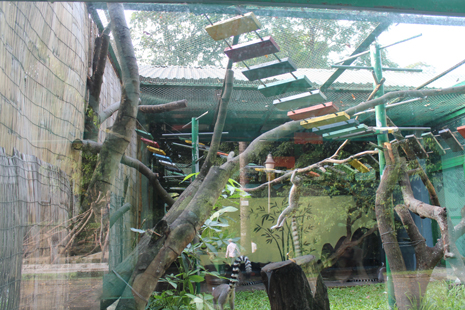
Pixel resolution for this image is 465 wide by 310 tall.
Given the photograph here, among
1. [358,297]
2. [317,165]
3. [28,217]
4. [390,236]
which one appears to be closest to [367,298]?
[358,297]

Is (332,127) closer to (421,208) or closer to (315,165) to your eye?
(315,165)

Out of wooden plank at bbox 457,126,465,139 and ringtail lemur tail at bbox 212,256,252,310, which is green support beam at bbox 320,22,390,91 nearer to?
wooden plank at bbox 457,126,465,139

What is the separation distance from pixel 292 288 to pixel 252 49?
1015 mm

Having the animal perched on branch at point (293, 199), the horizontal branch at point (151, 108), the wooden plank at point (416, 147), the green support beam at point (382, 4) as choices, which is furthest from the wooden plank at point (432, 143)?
the horizontal branch at point (151, 108)

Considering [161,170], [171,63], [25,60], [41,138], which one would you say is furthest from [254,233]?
[25,60]

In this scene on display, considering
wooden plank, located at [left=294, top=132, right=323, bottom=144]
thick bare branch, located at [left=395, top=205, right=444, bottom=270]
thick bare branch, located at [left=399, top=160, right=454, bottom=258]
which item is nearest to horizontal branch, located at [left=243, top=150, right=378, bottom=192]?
wooden plank, located at [left=294, top=132, right=323, bottom=144]

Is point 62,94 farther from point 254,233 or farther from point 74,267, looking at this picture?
point 254,233

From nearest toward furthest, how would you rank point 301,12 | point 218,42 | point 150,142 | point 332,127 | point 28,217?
point 28,217 → point 301,12 → point 218,42 → point 150,142 → point 332,127

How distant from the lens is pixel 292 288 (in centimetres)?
134

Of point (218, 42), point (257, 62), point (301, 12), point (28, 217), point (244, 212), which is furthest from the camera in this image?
point (244, 212)

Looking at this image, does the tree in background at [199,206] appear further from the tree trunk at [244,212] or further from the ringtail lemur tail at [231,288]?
the ringtail lemur tail at [231,288]

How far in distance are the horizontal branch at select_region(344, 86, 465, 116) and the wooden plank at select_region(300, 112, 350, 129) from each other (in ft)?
0.11

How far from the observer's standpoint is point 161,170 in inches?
49.7

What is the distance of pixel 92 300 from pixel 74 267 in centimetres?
14
